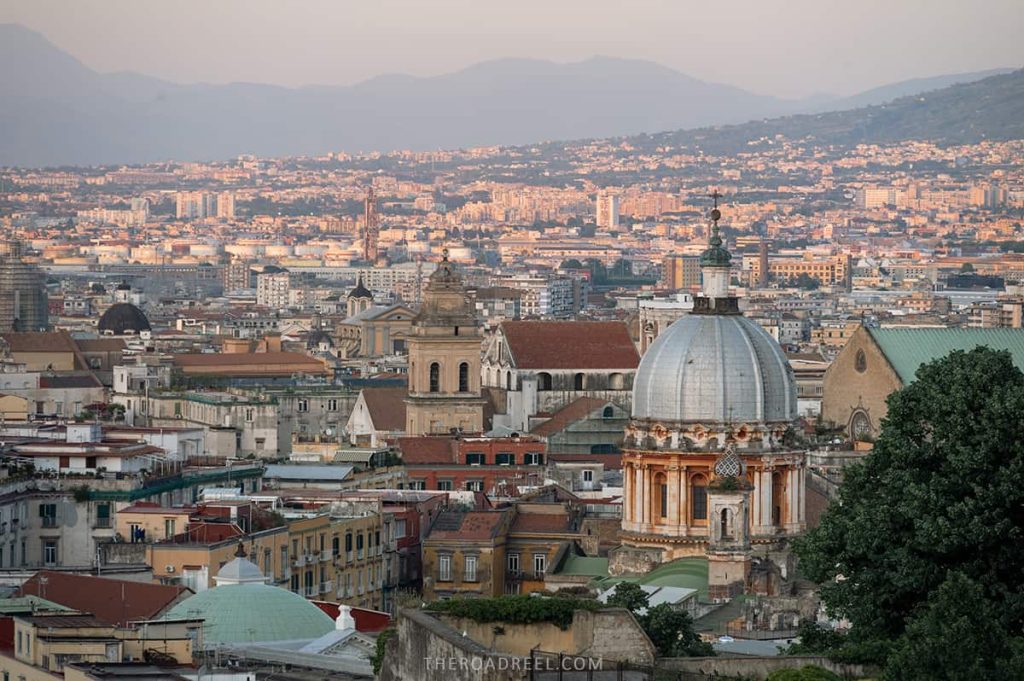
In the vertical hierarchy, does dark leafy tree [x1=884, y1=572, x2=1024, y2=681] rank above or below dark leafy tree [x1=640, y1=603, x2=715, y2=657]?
above

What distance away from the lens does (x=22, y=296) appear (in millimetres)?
167125

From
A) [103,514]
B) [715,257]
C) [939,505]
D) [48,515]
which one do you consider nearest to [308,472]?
[103,514]

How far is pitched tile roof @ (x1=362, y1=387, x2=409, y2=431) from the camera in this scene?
266 ft

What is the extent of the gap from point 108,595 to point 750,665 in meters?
12.8

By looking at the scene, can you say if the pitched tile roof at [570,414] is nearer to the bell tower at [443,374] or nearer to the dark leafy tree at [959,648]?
the bell tower at [443,374]

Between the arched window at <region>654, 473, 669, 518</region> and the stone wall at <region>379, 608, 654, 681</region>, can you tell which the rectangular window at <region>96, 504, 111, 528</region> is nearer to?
the arched window at <region>654, 473, 669, 518</region>

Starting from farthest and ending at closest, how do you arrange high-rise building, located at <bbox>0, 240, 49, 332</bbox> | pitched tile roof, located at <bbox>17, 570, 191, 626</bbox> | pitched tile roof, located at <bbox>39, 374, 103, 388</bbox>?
high-rise building, located at <bbox>0, 240, 49, 332</bbox> < pitched tile roof, located at <bbox>39, 374, 103, 388</bbox> < pitched tile roof, located at <bbox>17, 570, 191, 626</bbox>

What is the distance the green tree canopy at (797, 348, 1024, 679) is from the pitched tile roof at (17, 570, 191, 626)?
8.11m

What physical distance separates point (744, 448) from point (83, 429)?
1419 centimetres

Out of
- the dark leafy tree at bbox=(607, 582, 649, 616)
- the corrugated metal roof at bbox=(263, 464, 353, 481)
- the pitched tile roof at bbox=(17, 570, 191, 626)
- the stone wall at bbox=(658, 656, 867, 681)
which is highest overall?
the stone wall at bbox=(658, 656, 867, 681)

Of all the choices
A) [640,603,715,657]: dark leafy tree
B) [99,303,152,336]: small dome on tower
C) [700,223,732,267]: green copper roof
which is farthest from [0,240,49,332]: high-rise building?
[640,603,715,657]: dark leafy tree

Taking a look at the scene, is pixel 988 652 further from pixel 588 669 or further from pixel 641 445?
pixel 641 445

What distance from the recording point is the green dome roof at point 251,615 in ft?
114

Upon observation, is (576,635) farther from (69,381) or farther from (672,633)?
(69,381)
